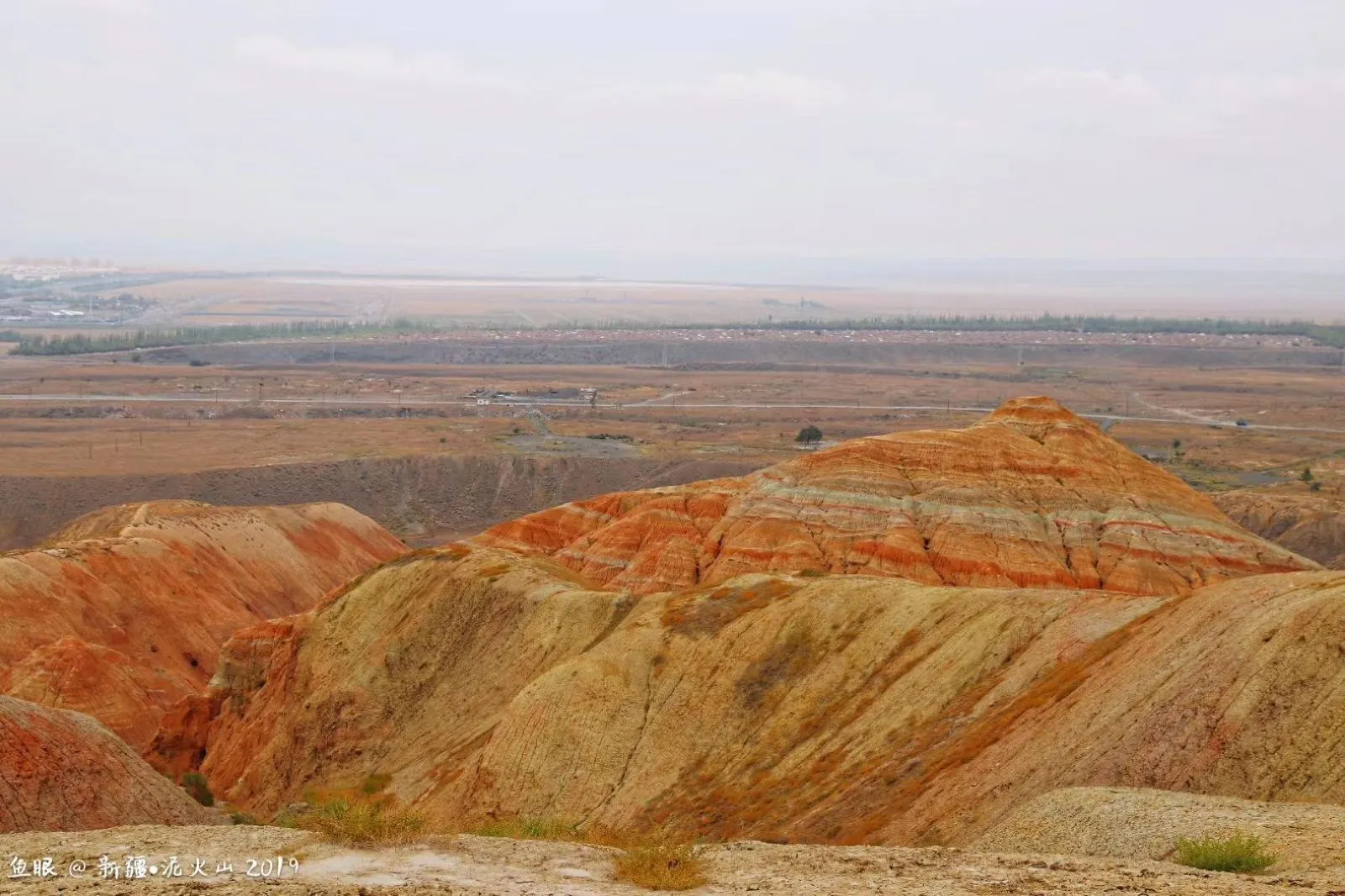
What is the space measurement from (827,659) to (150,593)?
44388mm

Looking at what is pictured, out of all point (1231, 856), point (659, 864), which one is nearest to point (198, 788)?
point (659, 864)

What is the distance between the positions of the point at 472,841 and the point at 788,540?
42820 mm

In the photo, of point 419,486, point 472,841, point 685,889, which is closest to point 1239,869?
point 685,889

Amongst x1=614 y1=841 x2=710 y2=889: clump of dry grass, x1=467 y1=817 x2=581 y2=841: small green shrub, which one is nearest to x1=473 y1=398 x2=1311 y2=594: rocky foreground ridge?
x1=467 y1=817 x2=581 y2=841: small green shrub

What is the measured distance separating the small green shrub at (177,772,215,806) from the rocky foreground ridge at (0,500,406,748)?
26.4ft

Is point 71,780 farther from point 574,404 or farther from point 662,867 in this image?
point 574,404

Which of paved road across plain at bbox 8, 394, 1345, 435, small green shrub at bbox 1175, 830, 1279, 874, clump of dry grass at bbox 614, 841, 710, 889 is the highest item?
small green shrub at bbox 1175, 830, 1279, 874

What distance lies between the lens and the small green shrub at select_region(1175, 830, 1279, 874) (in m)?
23.3

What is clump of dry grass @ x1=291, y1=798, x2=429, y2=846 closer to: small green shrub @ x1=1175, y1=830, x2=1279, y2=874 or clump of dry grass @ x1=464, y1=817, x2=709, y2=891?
clump of dry grass @ x1=464, y1=817, x2=709, y2=891

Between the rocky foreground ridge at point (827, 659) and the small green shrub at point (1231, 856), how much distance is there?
607 cm

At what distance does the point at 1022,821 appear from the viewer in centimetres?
2912

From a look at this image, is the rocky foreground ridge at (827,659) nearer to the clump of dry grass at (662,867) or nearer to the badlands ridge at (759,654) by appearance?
the badlands ridge at (759,654)

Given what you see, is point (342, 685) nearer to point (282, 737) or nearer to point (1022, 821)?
point (282, 737)

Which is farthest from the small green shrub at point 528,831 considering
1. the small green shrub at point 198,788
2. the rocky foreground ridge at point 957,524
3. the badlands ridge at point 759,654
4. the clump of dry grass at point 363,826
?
the rocky foreground ridge at point 957,524
